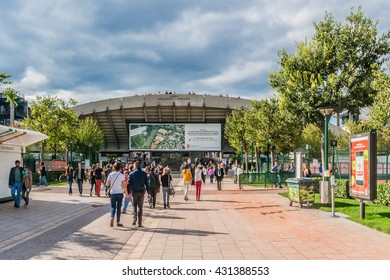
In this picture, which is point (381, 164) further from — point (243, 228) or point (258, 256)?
point (258, 256)

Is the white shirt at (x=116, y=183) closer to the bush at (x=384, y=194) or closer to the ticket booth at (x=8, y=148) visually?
the ticket booth at (x=8, y=148)

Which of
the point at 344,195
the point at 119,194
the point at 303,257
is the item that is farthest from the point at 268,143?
the point at 303,257

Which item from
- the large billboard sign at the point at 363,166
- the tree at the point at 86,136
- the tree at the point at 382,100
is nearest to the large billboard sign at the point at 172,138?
the tree at the point at 86,136

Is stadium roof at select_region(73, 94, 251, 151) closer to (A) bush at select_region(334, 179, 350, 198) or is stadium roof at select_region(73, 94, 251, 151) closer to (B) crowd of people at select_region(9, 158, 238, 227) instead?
(B) crowd of people at select_region(9, 158, 238, 227)

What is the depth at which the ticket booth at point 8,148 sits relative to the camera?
17.8 meters

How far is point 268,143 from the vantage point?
3869 centimetres

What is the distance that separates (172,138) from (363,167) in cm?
4627

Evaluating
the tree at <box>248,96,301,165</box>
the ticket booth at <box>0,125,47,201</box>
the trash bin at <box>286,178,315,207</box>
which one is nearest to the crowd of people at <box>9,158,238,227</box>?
the ticket booth at <box>0,125,47,201</box>

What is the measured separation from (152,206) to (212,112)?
54.0m

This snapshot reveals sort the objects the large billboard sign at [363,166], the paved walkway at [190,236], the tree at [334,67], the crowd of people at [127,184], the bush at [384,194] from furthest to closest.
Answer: the tree at [334,67]
the bush at [384,194]
the large billboard sign at [363,166]
the crowd of people at [127,184]
the paved walkway at [190,236]

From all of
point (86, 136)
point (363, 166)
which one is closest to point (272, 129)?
point (363, 166)

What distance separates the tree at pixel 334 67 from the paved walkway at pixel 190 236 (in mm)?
10256
